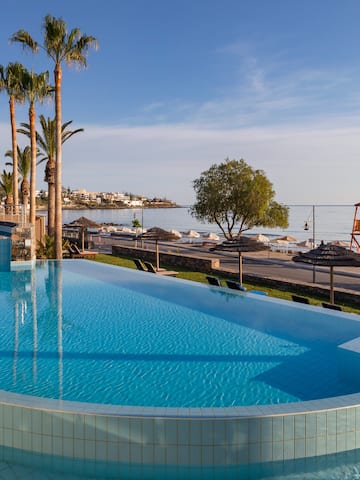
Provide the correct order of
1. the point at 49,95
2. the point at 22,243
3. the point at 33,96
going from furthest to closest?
the point at 49,95
the point at 33,96
the point at 22,243

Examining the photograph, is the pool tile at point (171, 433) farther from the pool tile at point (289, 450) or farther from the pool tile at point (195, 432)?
the pool tile at point (289, 450)

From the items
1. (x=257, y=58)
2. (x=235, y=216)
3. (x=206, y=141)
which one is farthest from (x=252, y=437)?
(x=206, y=141)

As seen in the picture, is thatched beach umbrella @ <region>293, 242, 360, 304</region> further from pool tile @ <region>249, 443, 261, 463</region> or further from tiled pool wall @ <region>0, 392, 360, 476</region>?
pool tile @ <region>249, 443, 261, 463</region>

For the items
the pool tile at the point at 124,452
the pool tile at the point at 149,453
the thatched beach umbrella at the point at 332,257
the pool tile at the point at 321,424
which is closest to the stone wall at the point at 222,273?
the thatched beach umbrella at the point at 332,257

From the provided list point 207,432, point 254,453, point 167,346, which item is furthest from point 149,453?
point 167,346

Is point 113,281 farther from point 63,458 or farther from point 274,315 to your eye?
point 63,458

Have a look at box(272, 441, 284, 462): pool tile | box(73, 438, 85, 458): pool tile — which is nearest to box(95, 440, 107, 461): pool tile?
box(73, 438, 85, 458): pool tile

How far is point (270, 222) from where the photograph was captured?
125 ft

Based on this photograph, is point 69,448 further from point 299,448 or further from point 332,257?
point 332,257

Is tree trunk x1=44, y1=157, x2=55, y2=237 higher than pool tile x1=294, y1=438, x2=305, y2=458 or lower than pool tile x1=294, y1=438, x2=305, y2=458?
higher

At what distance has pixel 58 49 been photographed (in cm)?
2188

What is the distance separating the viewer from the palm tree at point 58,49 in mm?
21578

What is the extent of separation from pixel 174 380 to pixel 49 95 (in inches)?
952

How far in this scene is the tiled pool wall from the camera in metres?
5.07
